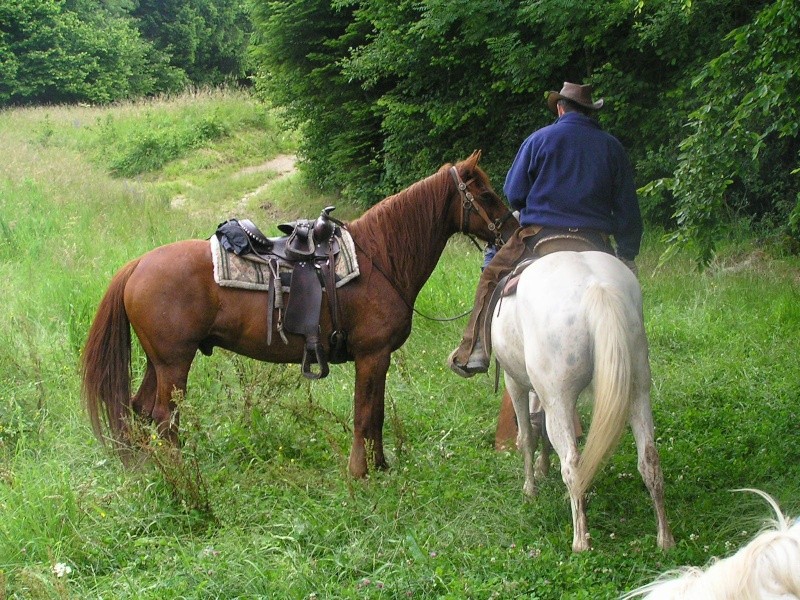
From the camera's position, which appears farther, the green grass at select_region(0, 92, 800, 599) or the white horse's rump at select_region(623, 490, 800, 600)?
the green grass at select_region(0, 92, 800, 599)

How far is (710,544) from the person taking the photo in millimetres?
4609

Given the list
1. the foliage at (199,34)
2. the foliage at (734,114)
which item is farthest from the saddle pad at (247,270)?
the foliage at (199,34)

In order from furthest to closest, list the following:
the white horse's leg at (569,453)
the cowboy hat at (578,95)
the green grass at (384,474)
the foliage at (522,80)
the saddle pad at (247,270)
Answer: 1. the foliage at (522,80)
2. the saddle pad at (247,270)
3. the cowboy hat at (578,95)
4. the white horse's leg at (569,453)
5. the green grass at (384,474)

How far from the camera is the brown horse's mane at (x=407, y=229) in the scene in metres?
5.95

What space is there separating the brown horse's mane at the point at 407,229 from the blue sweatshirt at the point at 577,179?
72 cm

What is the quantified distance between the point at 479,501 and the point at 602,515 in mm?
763

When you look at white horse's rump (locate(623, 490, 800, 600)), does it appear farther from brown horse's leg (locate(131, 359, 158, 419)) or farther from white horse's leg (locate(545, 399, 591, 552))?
brown horse's leg (locate(131, 359, 158, 419))

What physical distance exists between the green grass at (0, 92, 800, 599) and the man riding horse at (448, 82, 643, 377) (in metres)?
1.25

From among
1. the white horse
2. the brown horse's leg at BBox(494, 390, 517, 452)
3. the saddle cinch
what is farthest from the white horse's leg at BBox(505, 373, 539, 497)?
the saddle cinch

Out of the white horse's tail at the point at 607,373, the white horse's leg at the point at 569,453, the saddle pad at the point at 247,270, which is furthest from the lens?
the saddle pad at the point at 247,270

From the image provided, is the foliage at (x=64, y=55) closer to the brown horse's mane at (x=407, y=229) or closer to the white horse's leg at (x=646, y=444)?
the brown horse's mane at (x=407, y=229)

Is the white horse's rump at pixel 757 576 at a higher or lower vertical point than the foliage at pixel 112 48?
higher

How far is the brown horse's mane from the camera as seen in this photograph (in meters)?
5.95

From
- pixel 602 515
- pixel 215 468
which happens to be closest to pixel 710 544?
pixel 602 515
